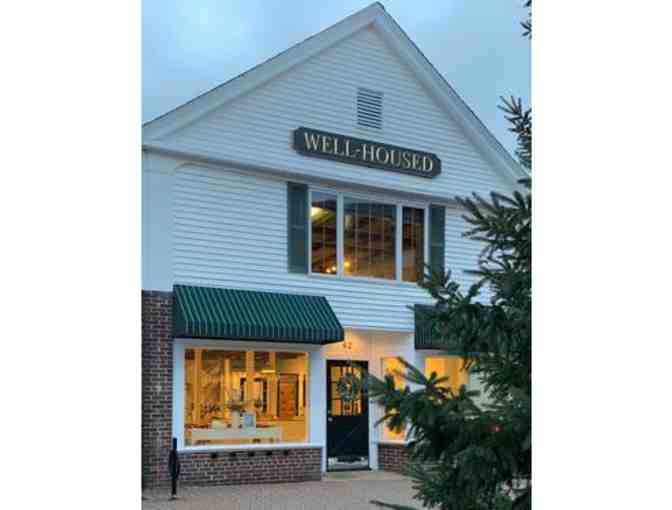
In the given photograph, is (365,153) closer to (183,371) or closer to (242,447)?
(183,371)

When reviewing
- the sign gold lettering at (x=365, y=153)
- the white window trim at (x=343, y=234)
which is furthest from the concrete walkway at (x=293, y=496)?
the sign gold lettering at (x=365, y=153)

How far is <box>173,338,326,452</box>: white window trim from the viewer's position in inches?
414

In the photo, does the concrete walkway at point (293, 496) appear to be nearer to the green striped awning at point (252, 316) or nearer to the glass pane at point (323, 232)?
the green striped awning at point (252, 316)

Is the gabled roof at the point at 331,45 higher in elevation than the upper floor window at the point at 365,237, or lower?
higher

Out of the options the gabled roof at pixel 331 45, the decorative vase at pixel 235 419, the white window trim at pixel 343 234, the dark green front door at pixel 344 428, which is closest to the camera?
the gabled roof at pixel 331 45

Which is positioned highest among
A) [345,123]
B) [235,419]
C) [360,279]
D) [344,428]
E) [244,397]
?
[345,123]

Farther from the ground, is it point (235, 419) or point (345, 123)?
point (345, 123)

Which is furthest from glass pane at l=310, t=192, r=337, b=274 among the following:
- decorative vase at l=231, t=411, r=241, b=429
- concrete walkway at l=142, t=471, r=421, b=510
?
concrete walkway at l=142, t=471, r=421, b=510

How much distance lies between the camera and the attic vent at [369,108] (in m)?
12.4

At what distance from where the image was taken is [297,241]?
11688mm

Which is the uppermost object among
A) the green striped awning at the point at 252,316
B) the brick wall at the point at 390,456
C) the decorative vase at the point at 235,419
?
the green striped awning at the point at 252,316

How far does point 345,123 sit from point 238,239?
8.63ft

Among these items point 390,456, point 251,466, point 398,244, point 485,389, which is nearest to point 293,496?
point 251,466
